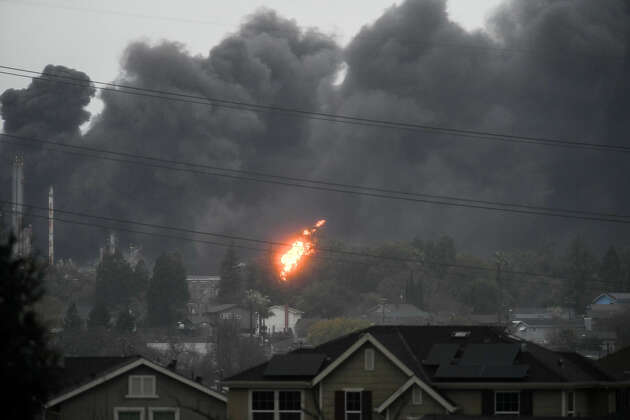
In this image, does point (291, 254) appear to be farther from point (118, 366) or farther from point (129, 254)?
point (118, 366)

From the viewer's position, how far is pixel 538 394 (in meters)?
38.7

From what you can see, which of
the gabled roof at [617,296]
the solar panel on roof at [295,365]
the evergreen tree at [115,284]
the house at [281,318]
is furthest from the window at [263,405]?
the evergreen tree at [115,284]

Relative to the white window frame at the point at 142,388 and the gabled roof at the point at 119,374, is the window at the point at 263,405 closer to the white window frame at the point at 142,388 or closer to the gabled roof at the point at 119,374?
the gabled roof at the point at 119,374

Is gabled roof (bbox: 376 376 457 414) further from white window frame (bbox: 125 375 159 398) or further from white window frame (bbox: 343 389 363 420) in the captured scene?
white window frame (bbox: 125 375 159 398)

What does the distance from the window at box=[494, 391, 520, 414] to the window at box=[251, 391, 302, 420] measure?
5.29 metres

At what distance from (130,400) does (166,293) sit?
337 ft

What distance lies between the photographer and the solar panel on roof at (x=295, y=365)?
129 feet

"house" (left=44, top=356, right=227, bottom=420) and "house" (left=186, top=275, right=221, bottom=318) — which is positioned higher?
"house" (left=186, top=275, right=221, bottom=318)

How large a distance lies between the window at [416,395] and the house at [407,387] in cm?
3

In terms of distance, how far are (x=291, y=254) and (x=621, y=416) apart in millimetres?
90121

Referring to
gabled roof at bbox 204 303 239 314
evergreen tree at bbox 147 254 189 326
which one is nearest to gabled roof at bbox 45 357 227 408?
evergreen tree at bbox 147 254 189 326

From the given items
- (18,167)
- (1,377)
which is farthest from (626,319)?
(1,377)

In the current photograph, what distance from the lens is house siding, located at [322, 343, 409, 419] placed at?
1523 inches

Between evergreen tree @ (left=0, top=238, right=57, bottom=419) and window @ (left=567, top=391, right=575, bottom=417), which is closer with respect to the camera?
evergreen tree @ (left=0, top=238, right=57, bottom=419)
